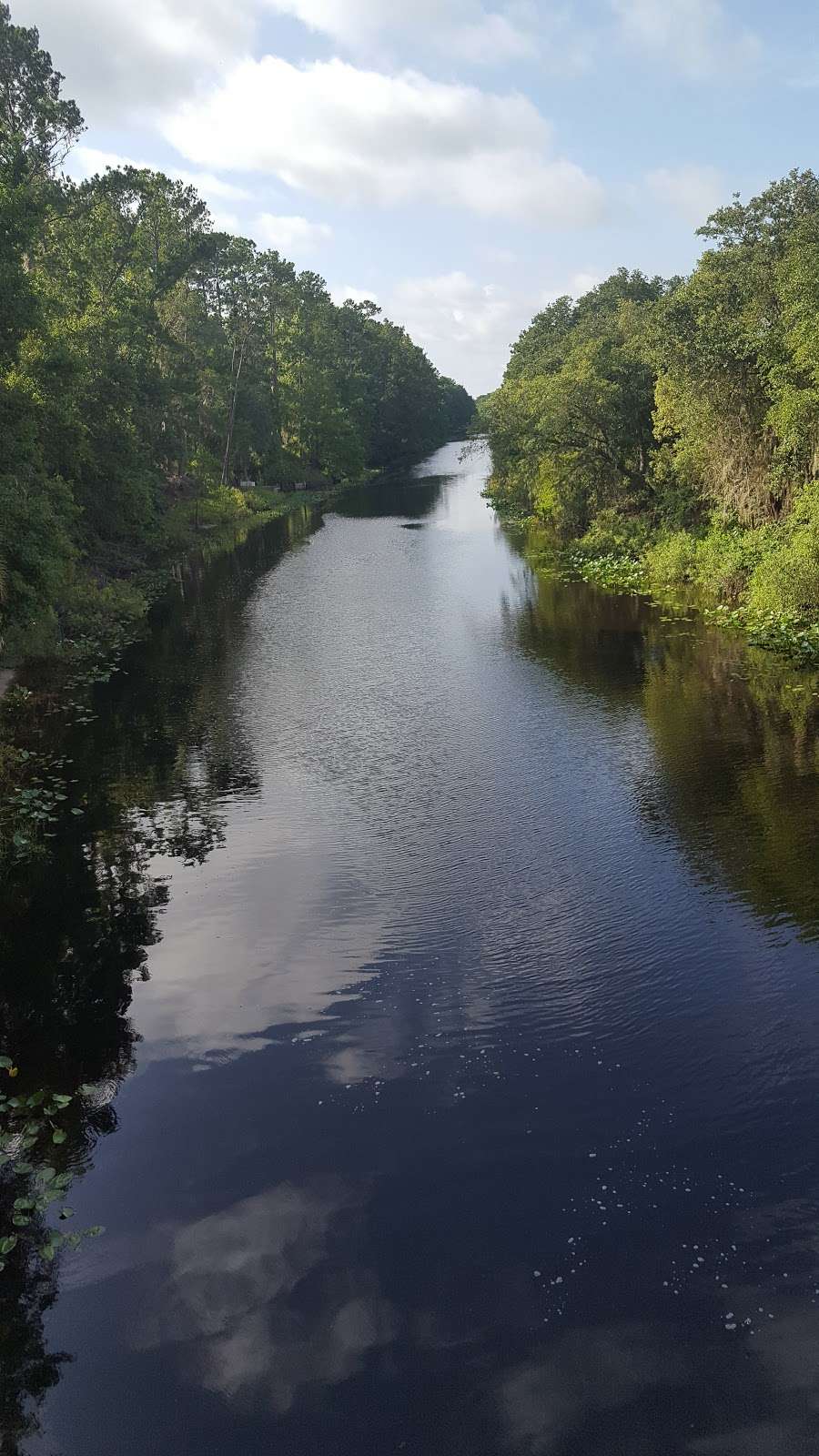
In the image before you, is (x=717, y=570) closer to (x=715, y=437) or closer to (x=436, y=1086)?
(x=715, y=437)

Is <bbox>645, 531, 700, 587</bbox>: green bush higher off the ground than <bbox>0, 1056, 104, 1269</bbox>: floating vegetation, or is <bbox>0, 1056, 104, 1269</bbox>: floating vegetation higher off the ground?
<bbox>645, 531, 700, 587</bbox>: green bush

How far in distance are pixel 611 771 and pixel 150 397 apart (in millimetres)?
42886

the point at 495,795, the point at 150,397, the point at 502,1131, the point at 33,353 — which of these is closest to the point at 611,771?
the point at 495,795

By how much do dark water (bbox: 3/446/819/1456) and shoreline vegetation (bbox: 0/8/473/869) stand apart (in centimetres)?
466

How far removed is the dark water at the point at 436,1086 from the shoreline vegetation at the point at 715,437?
10.9 m

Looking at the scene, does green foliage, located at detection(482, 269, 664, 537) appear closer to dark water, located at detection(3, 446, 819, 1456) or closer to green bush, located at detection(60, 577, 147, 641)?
green bush, located at detection(60, 577, 147, 641)

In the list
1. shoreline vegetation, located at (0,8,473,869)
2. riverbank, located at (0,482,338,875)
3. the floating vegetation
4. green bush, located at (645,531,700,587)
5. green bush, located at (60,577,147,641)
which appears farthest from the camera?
green bush, located at (645,531,700,587)

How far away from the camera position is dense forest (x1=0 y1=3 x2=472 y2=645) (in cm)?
2758

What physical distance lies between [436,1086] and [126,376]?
41.3 meters

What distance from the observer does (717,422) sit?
36.7 m

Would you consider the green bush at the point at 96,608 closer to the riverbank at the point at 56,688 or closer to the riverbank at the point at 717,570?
the riverbank at the point at 56,688

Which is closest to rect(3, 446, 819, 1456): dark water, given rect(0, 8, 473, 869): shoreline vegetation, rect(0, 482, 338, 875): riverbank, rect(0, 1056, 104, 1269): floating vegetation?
rect(0, 1056, 104, 1269): floating vegetation

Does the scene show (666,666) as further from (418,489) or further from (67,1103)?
(418,489)

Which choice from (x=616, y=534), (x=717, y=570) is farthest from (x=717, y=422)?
(x=616, y=534)
